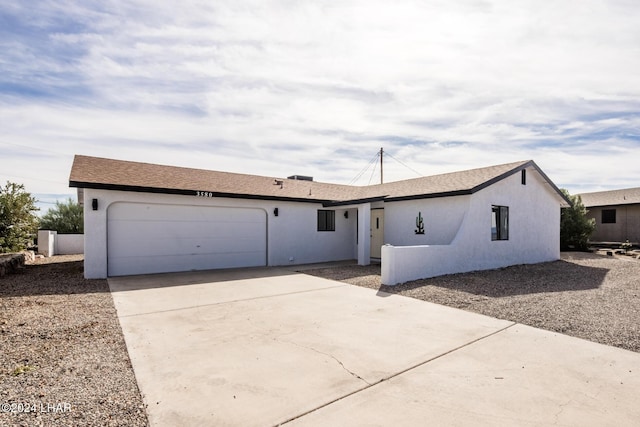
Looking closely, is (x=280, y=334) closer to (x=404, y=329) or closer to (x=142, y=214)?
(x=404, y=329)

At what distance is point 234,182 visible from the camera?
13.9m

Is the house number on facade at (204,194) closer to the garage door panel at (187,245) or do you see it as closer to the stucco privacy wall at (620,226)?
the garage door panel at (187,245)

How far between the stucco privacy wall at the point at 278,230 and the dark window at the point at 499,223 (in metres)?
5.92

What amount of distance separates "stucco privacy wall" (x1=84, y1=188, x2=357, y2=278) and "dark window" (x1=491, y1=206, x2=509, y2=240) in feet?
19.4

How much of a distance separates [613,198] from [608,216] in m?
1.24

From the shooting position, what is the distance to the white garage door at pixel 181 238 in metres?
10.6

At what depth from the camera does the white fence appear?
55.0ft

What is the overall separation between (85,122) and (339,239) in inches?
442

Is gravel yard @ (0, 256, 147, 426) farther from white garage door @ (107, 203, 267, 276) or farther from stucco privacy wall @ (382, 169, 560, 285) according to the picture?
stucco privacy wall @ (382, 169, 560, 285)

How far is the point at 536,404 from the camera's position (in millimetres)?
3148

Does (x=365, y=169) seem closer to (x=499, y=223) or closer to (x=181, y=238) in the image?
(x=499, y=223)

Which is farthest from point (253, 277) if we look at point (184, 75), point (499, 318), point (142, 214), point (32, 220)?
point (32, 220)

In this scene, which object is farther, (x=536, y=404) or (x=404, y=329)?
(x=404, y=329)

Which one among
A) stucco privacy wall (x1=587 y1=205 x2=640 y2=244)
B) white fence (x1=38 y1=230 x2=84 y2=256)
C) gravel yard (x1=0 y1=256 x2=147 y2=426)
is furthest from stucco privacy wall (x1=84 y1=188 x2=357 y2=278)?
stucco privacy wall (x1=587 y1=205 x2=640 y2=244)
